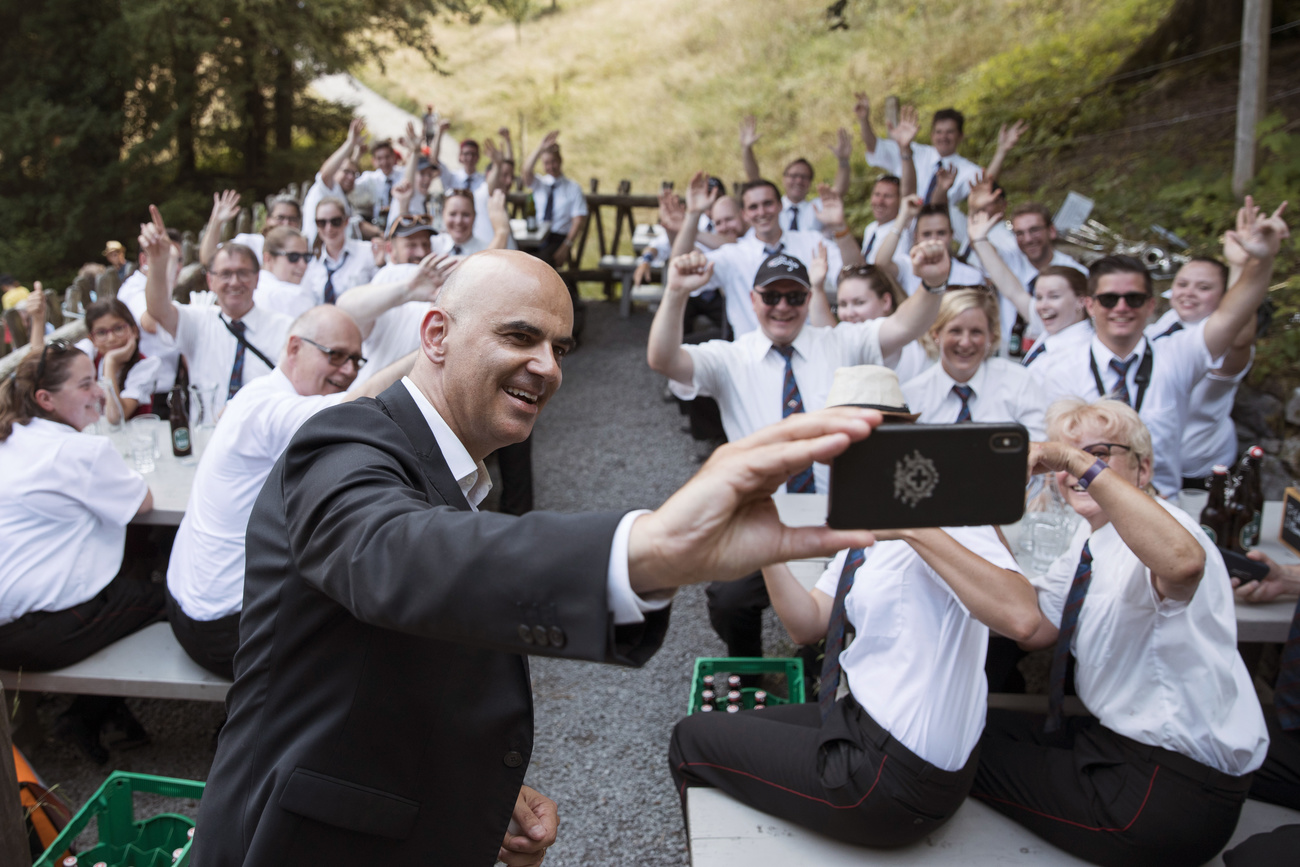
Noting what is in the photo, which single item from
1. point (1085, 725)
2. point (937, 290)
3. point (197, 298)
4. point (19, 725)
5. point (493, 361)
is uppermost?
point (493, 361)

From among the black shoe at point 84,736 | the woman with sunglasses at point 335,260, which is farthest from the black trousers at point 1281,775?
the woman with sunglasses at point 335,260

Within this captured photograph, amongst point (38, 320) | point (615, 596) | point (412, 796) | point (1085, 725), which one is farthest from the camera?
point (38, 320)

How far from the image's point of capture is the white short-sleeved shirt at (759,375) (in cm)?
448

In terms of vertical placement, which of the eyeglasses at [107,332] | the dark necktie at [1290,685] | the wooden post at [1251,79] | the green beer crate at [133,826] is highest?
the wooden post at [1251,79]

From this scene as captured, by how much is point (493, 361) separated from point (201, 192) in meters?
16.7

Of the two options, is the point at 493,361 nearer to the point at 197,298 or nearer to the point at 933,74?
the point at 197,298

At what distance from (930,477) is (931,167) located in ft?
27.5

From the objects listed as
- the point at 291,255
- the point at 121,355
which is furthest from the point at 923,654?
the point at 291,255

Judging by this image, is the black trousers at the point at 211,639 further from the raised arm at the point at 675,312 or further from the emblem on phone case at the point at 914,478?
the emblem on phone case at the point at 914,478

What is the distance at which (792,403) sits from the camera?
175 inches

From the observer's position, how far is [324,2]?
14.7m

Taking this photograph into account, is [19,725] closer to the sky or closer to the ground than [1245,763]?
closer to the ground

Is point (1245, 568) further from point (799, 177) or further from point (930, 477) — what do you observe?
point (799, 177)

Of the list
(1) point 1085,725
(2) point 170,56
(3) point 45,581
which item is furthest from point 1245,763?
(2) point 170,56
